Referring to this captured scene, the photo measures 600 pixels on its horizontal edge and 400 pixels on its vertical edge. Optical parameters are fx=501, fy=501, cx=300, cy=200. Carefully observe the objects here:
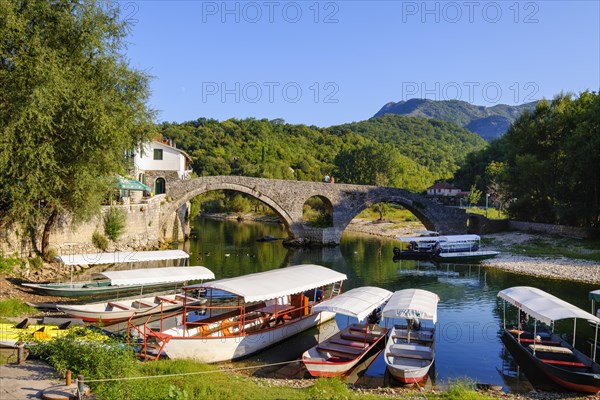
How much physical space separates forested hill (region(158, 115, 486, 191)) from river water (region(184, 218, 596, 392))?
81.8 ft

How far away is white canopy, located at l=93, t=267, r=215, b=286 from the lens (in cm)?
1719

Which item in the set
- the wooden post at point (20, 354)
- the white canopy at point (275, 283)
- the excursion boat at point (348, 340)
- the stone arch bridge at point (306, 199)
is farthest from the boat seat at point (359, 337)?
the stone arch bridge at point (306, 199)

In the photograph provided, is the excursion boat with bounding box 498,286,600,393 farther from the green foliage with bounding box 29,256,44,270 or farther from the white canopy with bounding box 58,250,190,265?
the green foliage with bounding box 29,256,44,270

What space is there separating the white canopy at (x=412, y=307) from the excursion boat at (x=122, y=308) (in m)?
6.30

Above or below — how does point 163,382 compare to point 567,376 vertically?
above

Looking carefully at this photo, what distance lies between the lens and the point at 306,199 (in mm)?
44875

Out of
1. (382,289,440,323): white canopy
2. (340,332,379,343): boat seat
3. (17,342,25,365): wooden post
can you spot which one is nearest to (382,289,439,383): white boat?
(382,289,440,323): white canopy

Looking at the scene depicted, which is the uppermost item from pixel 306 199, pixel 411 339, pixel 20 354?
pixel 306 199

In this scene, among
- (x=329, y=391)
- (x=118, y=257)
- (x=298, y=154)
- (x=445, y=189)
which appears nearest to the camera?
(x=329, y=391)

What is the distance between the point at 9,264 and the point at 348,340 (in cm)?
1515

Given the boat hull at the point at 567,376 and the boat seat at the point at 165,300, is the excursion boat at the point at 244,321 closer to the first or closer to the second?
the boat seat at the point at 165,300

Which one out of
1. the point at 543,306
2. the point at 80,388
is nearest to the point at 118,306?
the point at 80,388

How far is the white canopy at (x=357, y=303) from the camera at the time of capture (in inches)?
568

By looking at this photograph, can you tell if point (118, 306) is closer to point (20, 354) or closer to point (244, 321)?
point (244, 321)
